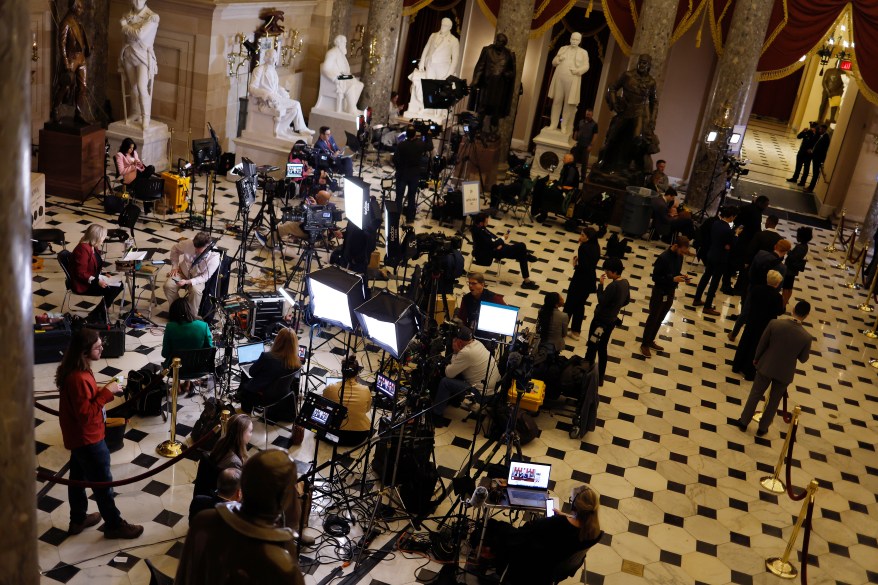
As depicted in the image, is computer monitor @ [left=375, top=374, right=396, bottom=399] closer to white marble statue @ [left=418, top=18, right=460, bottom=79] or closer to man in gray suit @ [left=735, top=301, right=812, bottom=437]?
man in gray suit @ [left=735, top=301, right=812, bottom=437]

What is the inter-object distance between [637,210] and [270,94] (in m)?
6.19

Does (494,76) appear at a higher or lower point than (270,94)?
higher

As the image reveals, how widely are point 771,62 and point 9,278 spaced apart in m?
17.4

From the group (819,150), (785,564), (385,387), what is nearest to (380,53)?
(819,150)

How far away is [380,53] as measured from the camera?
17656 mm

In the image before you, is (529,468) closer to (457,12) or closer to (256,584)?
(256,584)

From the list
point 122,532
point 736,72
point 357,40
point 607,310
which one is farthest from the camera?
point 357,40

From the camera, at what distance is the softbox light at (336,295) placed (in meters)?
7.21

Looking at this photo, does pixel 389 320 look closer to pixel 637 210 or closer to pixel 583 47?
pixel 637 210

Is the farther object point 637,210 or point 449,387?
point 637,210

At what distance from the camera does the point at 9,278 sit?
1.80 m

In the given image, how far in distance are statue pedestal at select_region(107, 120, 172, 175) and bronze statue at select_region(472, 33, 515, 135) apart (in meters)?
5.41

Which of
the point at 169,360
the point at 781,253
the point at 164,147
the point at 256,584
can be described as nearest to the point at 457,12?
the point at 164,147

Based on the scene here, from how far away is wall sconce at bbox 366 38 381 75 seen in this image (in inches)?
691
